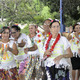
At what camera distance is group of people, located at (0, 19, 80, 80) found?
4.08m

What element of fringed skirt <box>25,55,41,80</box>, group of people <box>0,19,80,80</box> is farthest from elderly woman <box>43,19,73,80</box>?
fringed skirt <box>25,55,41,80</box>

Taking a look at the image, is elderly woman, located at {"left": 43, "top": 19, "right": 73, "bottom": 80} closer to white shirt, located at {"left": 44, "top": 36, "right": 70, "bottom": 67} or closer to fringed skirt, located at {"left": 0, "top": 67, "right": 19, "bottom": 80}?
white shirt, located at {"left": 44, "top": 36, "right": 70, "bottom": 67}

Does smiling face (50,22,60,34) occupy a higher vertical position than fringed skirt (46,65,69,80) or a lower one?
higher

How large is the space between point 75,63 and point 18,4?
17.1m

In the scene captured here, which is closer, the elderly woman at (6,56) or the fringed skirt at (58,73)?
the fringed skirt at (58,73)

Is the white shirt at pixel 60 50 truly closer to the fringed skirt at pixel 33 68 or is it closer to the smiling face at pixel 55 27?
the smiling face at pixel 55 27

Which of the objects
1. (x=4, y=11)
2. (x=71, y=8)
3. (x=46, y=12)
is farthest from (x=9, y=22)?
(x=71, y=8)

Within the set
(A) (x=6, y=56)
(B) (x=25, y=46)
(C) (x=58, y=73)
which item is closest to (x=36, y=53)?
(B) (x=25, y=46)

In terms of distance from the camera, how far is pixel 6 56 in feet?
14.8

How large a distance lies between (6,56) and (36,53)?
4.07 ft

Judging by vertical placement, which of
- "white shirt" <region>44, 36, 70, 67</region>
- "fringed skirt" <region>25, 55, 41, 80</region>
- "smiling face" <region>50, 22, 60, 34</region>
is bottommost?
"fringed skirt" <region>25, 55, 41, 80</region>

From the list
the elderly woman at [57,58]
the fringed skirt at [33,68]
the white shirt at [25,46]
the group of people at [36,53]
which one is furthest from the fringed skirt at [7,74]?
the white shirt at [25,46]

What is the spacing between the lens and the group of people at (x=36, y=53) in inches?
161

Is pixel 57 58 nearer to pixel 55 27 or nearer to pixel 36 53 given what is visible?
pixel 55 27
